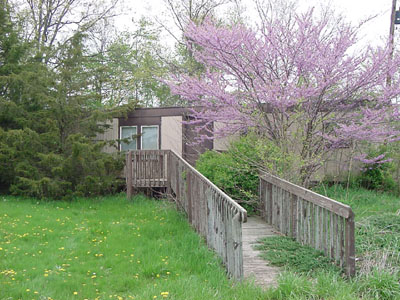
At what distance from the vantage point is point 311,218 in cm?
527

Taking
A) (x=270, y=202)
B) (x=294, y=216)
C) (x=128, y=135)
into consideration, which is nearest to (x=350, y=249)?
(x=294, y=216)

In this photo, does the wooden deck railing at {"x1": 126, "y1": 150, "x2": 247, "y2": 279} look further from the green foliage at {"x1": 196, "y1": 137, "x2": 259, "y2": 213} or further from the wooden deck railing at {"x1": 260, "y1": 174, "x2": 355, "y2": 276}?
the wooden deck railing at {"x1": 260, "y1": 174, "x2": 355, "y2": 276}

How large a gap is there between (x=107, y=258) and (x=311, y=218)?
280 centimetres

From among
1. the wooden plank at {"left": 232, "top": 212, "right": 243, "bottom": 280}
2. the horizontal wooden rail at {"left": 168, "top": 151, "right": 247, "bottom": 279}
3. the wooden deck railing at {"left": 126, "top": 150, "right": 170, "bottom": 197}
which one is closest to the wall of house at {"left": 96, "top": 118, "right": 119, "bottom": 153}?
the wooden deck railing at {"left": 126, "top": 150, "right": 170, "bottom": 197}

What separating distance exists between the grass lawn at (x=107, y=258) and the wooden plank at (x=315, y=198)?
135 centimetres

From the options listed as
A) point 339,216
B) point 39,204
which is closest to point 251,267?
point 339,216

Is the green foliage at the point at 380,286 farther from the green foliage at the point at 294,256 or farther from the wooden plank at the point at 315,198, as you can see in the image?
the wooden plank at the point at 315,198

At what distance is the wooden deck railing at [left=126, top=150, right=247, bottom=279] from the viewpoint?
4.28m

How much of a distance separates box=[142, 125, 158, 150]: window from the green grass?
6.75 metres

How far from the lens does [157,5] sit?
63.8 feet

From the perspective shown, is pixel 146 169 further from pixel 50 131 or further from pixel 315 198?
pixel 315 198

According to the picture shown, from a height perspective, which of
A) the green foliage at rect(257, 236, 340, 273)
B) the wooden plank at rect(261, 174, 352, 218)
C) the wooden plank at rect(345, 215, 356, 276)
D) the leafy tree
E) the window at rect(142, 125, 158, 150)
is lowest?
the green foliage at rect(257, 236, 340, 273)

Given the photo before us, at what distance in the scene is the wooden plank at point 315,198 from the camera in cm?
436

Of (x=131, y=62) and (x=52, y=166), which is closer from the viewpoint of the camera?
(x=52, y=166)
